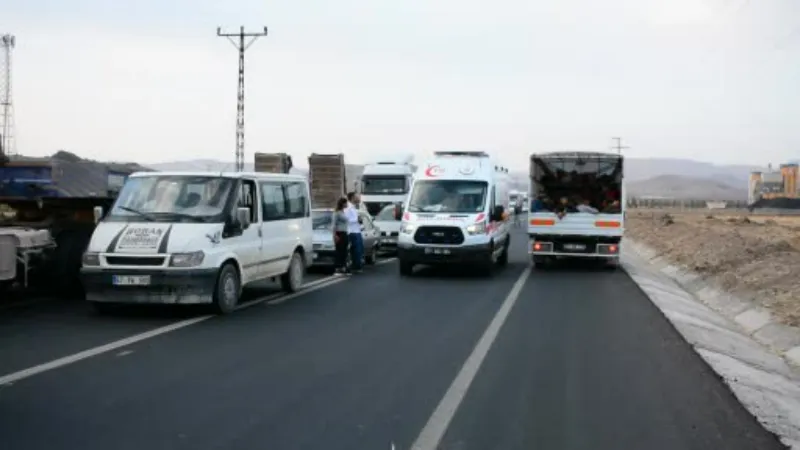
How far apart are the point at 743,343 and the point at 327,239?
1058 cm

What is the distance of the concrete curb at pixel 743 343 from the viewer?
716cm

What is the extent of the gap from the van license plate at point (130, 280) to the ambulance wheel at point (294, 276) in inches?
151

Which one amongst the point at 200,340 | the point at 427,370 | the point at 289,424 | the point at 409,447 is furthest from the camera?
the point at 200,340

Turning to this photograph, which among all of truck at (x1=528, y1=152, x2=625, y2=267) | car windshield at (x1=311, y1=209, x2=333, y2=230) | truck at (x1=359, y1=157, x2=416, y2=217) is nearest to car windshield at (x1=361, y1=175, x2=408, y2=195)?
truck at (x1=359, y1=157, x2=416, y2=217)

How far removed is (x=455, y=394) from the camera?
7.16 m

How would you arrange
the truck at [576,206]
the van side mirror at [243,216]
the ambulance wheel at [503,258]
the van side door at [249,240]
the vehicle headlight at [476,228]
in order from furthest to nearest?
the ambulance wheel at [503,258], the truck at [576,206], the vehicle headlight at [476,228], the van side door at [249,240], the van side mirror at [243,216]

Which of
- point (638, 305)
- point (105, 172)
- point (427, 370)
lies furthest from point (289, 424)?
point (105, 172)

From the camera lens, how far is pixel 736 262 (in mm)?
18547

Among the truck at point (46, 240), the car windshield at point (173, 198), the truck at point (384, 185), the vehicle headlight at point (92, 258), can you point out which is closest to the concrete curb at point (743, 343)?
the car windshield at point (173, 198)

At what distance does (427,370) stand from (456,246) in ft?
32.9

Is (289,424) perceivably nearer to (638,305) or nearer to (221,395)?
(221,395)

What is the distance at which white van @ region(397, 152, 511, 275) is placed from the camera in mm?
18172

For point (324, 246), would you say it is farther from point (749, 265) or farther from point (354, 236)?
point (749, 265)

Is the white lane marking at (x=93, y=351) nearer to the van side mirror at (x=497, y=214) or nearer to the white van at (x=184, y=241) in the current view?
the white van at (x=184, y=241)
